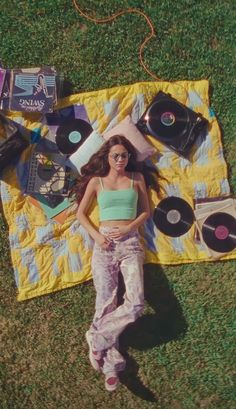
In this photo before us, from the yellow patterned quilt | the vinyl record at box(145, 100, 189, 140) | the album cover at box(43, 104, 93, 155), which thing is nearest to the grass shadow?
the yellow patterned quilt

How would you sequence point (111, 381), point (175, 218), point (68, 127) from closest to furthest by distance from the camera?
point (111, 381), point (175, 218), point (68, 127)

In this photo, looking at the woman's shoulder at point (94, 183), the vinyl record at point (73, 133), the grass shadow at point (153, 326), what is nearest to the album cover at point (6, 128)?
the vinyl record at point (73, 133)

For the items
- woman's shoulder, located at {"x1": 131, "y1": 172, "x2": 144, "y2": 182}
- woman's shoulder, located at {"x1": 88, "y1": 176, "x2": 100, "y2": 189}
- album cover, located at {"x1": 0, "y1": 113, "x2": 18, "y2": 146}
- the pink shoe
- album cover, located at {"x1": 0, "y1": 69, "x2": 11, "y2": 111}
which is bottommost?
the pink shoe

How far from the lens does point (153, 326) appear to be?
17.5ft

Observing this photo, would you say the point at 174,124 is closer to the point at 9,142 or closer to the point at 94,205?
the point at 94,205

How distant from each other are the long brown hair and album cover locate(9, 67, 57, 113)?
26.0 inches

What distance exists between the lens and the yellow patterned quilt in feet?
17.7

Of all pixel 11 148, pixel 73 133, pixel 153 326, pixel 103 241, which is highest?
pixel 73 133

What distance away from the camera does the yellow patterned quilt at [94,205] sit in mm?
5387

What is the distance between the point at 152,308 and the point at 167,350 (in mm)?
416

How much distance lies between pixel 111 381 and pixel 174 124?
2474mm

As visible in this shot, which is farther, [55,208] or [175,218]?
[55,208]

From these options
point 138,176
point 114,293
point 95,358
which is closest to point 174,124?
point 138,176

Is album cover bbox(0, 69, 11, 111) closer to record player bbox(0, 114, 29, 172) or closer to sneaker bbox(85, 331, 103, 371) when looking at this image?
record player bbox(0, 114, 29, 172)
